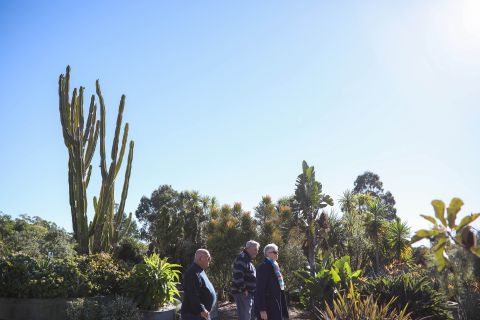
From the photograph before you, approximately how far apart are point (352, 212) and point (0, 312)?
18916mm

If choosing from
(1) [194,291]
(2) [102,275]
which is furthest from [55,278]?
(1) [194,291]

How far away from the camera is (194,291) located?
5.23 metres

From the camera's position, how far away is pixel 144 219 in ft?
132

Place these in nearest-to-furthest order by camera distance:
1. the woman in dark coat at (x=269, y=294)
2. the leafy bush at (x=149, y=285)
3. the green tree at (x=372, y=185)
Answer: the woman in dark coat at (x=269, y=294) < the leafy bush at (x=149, y=285) < the green tree at (x=372, y=185)

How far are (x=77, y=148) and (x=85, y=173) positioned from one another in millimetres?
737

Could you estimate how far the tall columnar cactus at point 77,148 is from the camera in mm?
11398

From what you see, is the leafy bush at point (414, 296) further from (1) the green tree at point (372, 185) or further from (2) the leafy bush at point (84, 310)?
(1) the green tree at point (372, 185)

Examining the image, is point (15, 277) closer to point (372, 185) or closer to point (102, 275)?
point (102, 275)

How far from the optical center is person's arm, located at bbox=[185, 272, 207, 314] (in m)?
5.18

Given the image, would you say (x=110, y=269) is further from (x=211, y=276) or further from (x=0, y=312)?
(x=211, y=276)

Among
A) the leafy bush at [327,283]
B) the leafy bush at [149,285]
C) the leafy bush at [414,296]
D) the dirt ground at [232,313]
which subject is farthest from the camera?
the dirt ground at [232,313]

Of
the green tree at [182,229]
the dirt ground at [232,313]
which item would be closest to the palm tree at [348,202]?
the green tree at [182,229]

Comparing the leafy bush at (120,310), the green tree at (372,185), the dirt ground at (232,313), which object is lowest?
the dirt ground at (232,313)

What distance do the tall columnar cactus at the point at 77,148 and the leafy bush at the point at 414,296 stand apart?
7430 millimetres
